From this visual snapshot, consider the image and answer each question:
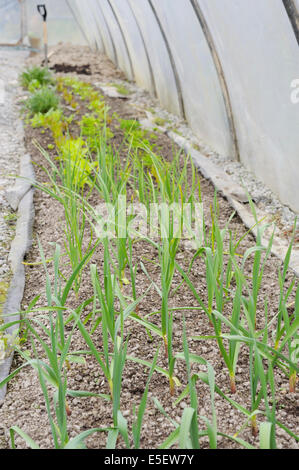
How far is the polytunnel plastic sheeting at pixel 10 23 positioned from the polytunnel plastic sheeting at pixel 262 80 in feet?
29.2

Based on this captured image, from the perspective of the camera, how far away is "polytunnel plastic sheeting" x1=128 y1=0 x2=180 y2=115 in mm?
4902

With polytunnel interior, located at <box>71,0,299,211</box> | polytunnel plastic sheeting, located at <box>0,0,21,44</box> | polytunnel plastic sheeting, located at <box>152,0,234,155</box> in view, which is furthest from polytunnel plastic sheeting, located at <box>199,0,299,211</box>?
polytunnel plastic sheeting, located at <box>0,0,21,44</box>

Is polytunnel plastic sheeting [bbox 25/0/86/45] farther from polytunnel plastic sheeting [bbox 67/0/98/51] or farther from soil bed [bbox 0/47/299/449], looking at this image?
soil bed [bbox 0/47/299/449]

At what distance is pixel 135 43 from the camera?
6312mm

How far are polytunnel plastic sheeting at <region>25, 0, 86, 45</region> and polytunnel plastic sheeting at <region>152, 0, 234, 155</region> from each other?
281 inches

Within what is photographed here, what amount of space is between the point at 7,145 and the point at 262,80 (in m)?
2.26

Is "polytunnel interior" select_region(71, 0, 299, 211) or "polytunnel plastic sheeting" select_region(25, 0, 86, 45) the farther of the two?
"polytunnel plastic sheeting" select_region(25, 0, 86, 45)

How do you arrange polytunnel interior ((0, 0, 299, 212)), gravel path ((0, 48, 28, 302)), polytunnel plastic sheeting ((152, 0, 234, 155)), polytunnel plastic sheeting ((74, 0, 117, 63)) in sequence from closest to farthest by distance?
gravel path ((0, 48, 28, 302))
polytunnel interior ((0, 0, 299, 212))
polytunnel plastic sheeting ((152, 0, 234, 155))
polytunnel plastic sheeting ((74, 0, 117, 63))

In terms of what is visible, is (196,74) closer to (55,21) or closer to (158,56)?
(158,56)

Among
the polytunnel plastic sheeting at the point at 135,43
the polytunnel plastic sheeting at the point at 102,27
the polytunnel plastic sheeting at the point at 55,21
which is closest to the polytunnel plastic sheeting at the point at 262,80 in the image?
the polytunnel plastic sheeting at the point at 135,43

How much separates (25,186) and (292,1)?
186cm

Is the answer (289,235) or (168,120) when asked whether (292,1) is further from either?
(168,120)

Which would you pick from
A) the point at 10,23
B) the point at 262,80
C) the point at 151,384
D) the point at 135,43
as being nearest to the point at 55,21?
the point at 10,23
